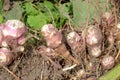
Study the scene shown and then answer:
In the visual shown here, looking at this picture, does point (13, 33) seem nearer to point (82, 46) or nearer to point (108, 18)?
point (82, 46)

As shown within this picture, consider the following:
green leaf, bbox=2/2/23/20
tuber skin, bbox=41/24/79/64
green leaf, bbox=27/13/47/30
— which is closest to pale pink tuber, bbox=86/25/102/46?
tuber skin, bbox=41/24/79/64

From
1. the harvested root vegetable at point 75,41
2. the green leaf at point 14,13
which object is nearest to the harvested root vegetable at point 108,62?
the harvested root vegetable at point 75,41

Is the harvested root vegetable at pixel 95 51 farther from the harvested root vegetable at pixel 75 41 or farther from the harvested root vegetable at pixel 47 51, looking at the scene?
the harvested root vegetable at pixel 47 51

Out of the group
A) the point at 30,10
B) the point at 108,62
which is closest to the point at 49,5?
the point at 30,10

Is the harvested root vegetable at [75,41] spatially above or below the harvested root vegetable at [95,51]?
above

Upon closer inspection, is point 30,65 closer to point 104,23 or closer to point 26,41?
point 26,41

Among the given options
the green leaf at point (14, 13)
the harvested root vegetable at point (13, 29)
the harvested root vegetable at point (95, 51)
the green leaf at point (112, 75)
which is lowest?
the green leaf at point (112, 75)

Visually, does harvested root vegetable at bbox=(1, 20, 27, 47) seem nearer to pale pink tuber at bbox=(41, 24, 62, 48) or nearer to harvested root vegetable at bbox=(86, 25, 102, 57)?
pale pink tuber at bbox=(41, 24, 62, 48)
